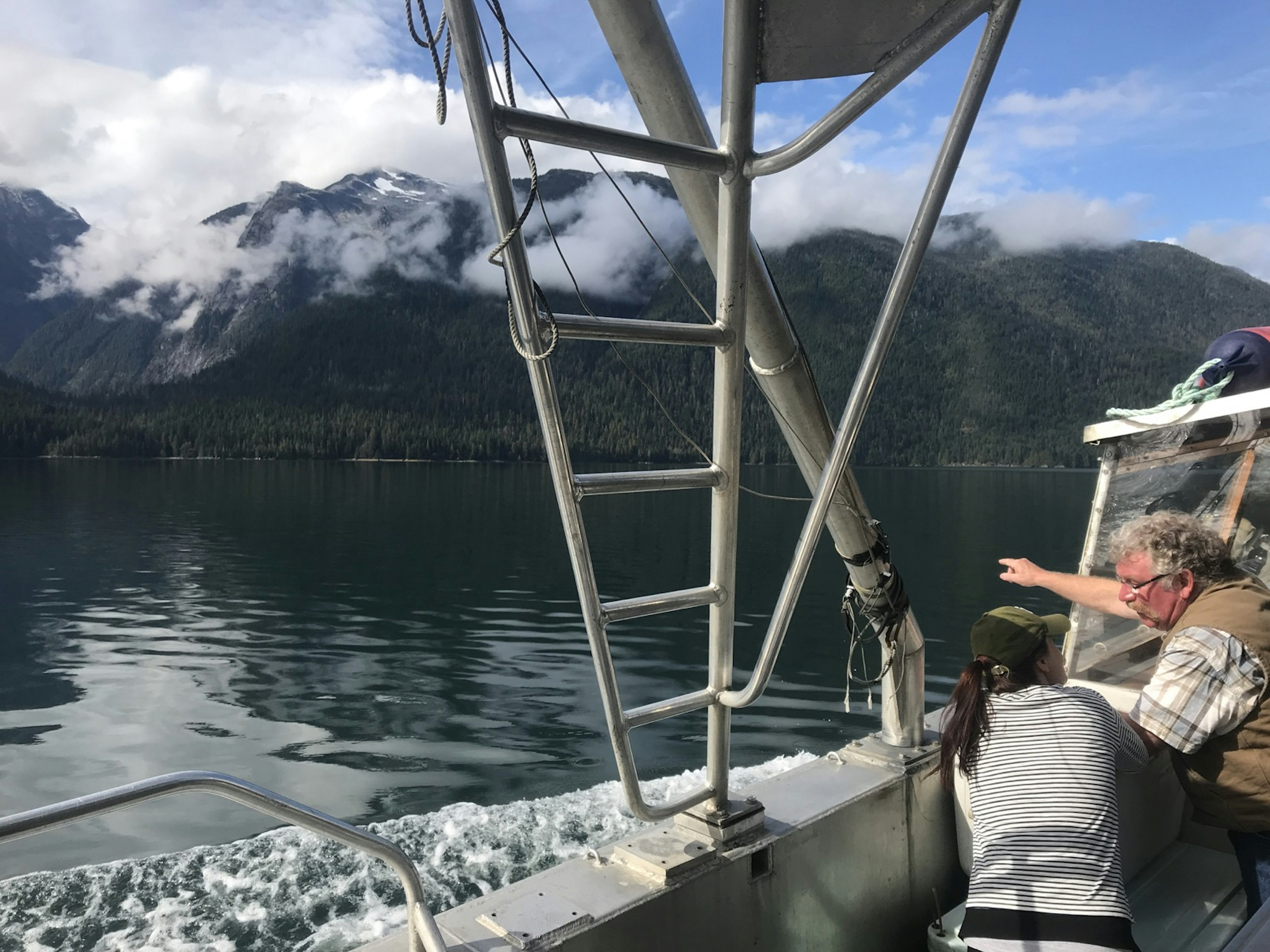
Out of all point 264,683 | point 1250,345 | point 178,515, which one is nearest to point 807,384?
point 1250,345

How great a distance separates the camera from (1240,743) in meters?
2.88

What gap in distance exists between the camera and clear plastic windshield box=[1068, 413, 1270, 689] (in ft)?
15.3

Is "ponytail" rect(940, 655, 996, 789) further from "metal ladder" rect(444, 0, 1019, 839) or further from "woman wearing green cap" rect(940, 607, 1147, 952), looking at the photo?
"metal ladder" rect(444, 0, 1019, 839)

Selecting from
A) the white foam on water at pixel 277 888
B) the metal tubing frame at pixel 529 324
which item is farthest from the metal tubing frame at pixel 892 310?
the white foam on water at pixel 277 888

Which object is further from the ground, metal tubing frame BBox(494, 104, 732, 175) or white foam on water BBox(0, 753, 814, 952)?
metal tubing frame BBox(494, 104, 732, 175)

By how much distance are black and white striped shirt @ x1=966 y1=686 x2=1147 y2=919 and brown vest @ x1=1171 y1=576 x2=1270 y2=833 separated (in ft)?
0.91

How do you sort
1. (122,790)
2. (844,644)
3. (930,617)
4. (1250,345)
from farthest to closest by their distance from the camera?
(930,617) → (844,644) → (1250,345) → (122,790)

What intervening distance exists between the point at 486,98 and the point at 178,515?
164 feet

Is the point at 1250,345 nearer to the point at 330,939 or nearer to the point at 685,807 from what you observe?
the point at 685,807

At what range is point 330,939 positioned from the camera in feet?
19.4

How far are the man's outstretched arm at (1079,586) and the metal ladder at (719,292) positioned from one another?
4.25ft

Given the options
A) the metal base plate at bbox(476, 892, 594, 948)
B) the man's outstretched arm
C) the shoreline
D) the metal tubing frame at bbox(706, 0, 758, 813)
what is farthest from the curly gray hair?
the shoreline

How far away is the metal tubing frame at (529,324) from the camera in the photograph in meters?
1.98

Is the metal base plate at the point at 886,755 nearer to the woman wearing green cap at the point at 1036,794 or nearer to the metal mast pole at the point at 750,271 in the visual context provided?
the metal mast pole at the point at 750,271
